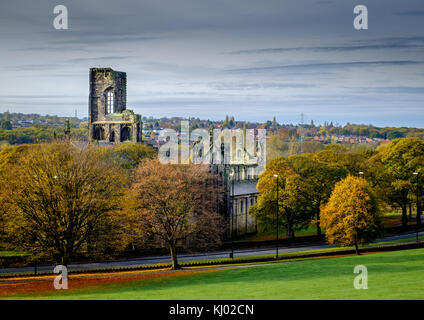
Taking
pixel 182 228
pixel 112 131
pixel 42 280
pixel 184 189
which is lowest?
pixel 42 280

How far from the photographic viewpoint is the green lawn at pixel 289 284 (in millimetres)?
30703

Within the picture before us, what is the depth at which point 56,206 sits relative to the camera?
4478cm

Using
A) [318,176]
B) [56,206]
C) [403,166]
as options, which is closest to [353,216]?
[318,176]

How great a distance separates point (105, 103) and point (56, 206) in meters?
99.3

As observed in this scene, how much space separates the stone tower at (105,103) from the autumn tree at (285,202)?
237 ft

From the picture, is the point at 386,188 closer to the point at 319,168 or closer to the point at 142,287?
the point at 319,168

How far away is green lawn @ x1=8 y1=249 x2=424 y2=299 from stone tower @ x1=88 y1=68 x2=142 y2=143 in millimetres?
96465

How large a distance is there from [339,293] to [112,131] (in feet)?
364

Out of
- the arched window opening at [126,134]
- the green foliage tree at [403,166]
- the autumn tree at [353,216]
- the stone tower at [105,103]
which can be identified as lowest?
the autumn tree at [353,216]

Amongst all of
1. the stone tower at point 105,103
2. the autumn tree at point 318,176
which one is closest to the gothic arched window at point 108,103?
the stone tower at point 105,103

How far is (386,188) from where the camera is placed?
74938 millimetres

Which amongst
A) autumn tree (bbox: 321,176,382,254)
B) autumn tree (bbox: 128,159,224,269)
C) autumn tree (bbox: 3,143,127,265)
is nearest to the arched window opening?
autumn tree (bbox: 128,159,224,269)

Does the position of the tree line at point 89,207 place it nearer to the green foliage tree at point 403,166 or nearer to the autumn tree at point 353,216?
the autumn tree at point 353,216
